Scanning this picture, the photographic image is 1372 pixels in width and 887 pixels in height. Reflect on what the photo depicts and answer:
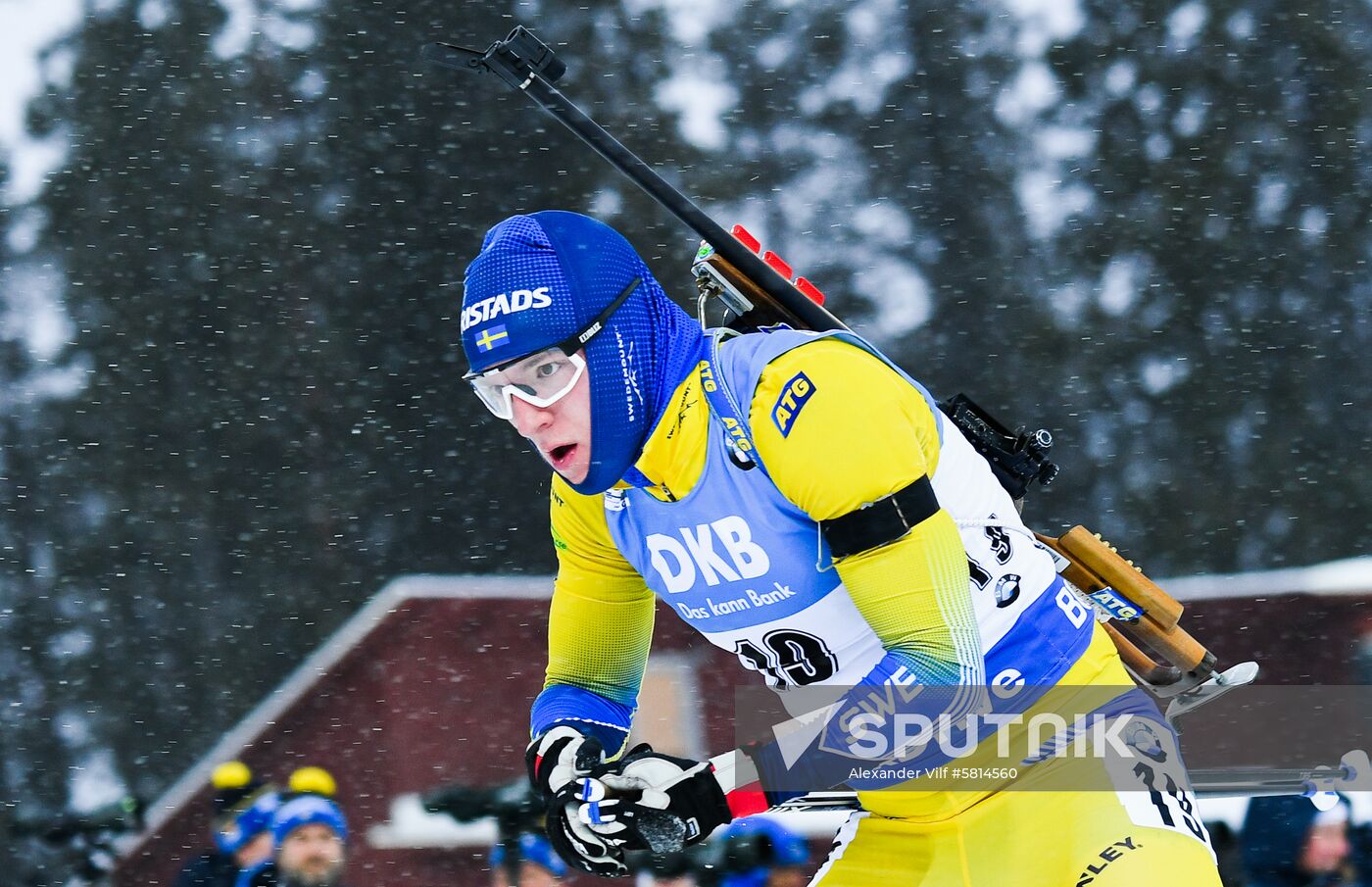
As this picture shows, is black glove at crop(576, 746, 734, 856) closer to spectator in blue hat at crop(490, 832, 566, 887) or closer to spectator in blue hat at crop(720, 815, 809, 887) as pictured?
spectator in blue hat at crop(490, 832, 566, 887)

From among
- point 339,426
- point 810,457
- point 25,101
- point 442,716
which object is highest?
point 25,101

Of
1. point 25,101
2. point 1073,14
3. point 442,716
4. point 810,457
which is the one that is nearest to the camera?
point 810,457

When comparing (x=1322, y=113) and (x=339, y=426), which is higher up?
(x=1322, y=113)

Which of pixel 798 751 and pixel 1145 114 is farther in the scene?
pixel 1145 114

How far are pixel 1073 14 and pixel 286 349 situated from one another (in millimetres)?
6785

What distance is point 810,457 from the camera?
2246 millimetres

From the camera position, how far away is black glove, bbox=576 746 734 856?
90.6 inches

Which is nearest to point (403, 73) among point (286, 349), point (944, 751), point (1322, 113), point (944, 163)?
point (286, 349)

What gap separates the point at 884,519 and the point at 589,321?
A: 2.05ft

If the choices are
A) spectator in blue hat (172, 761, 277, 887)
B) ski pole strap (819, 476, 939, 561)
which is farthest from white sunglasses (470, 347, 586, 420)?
spectator in blue hat (172, 761, 277, 887)

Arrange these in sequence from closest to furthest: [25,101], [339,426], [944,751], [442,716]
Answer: [944,751]
[442,716]
[339,426]
[25,101]

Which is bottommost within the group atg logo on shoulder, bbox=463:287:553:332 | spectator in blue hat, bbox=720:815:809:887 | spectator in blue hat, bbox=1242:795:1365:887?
spectator in blue hat, bbox=1242:795:1365:887

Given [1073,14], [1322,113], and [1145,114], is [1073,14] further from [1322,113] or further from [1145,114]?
[1322,113]

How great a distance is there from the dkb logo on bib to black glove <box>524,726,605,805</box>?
35cm
